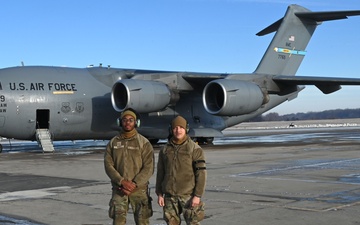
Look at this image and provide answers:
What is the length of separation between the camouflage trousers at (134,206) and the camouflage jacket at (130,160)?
4.3 inches

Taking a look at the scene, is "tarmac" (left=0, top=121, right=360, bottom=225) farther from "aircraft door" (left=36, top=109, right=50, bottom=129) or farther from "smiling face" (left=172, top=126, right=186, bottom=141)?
"aircraft door" (left=36, top=109, right=50, bottom=129)

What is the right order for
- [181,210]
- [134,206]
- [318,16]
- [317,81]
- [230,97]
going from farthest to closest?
1. [318,16]
2. [317,81]
3. [230,97]
4. [134,206]
5. [181,210]

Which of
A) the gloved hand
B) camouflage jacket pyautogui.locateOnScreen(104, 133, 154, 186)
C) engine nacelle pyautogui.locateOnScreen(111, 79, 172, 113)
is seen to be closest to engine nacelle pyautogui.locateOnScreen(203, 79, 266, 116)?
engine nacelle pyautogui.locateOnScreen(111, 79, 172, 113)

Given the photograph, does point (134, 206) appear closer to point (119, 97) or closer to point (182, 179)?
point (182, 179)

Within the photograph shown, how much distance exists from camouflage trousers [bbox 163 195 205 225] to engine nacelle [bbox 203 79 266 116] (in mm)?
14697

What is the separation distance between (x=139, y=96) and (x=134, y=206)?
14.5 metres

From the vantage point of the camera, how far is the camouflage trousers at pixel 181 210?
15.5 ft

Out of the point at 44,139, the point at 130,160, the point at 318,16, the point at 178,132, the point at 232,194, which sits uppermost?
the point at 318,16

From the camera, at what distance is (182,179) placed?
4805 millimetres

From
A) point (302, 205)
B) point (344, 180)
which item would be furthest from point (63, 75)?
point (302, 205)

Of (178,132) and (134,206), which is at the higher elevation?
(178,132)

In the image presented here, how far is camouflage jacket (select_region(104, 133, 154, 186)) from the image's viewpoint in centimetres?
497

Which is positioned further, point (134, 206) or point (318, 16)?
point (318, 16)

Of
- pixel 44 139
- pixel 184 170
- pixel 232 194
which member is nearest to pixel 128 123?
pixel 184 170
